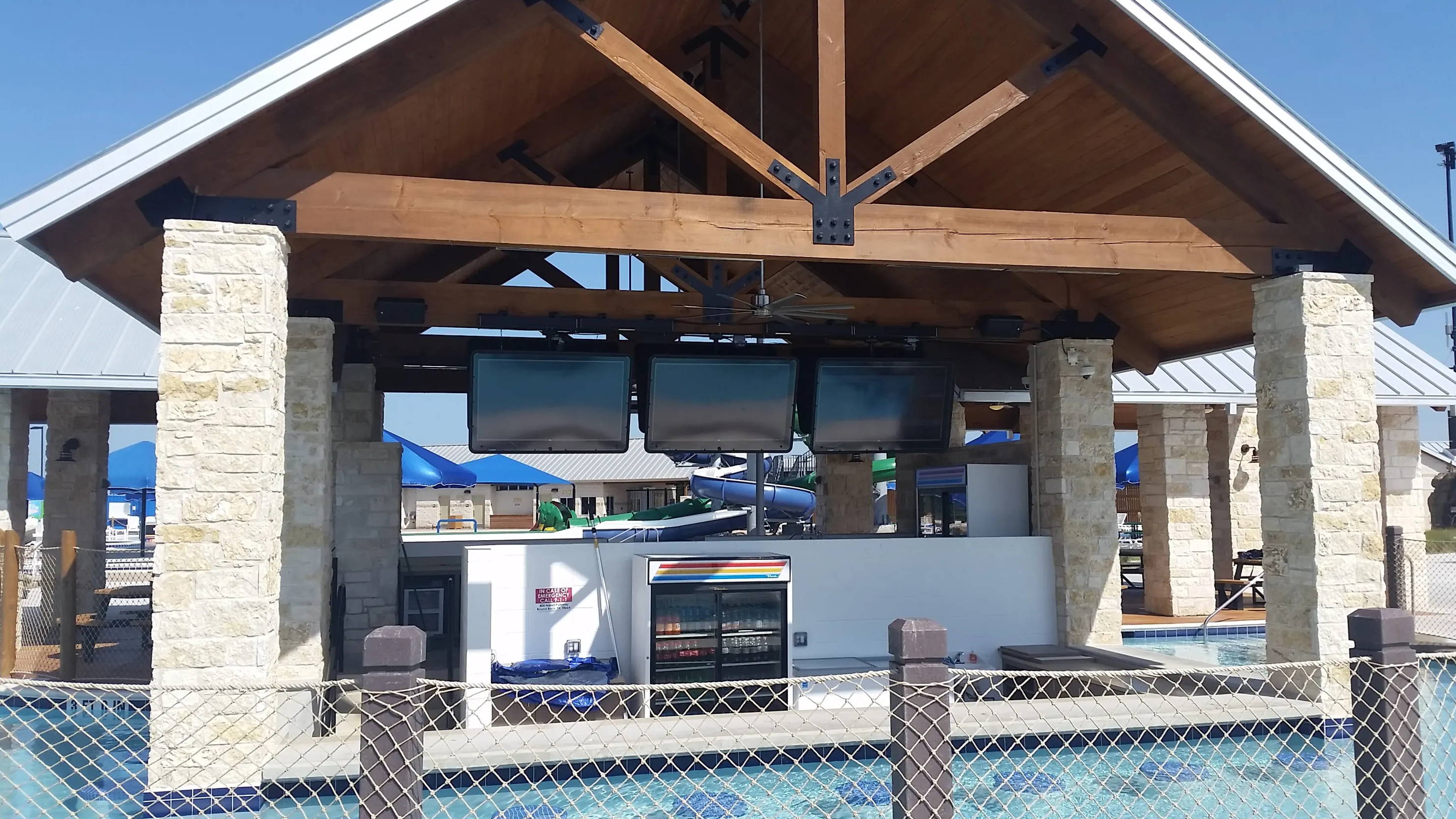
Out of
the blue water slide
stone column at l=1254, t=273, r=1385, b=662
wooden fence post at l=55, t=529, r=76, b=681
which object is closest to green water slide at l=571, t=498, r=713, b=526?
the blue water slide

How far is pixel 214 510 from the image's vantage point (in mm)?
5859

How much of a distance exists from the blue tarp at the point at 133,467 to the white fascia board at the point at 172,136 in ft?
44.9

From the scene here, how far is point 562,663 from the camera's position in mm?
8727

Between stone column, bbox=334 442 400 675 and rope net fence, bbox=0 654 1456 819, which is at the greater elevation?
stone column, bbox=334 442 400 675

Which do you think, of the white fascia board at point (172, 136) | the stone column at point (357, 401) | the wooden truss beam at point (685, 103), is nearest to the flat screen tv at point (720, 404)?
the stone column at point (357, 401)

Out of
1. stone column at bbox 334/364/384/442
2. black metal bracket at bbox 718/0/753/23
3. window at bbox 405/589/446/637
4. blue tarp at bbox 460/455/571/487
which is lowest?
window at bbox 405/589/446/637

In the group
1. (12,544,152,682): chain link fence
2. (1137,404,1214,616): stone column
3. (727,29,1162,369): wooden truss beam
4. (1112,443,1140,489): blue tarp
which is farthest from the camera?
(1112,443,1140,489): blue tarp

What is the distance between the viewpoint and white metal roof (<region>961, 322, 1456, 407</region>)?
43.0 ft

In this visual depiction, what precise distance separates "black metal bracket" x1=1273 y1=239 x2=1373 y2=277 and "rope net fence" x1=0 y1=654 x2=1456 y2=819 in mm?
2742

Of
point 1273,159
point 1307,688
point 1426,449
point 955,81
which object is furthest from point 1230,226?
point 1426,449

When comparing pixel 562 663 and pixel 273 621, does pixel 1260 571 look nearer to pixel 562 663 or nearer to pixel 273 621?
pixel 562 663

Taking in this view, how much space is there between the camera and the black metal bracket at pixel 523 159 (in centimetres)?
888

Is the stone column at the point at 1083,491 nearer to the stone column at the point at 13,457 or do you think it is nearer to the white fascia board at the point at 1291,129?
the white fascia board at the point at 1291,129

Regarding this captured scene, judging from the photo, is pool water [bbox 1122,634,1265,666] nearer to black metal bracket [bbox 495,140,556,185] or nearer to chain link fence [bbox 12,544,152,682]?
black metal bracket [bbox 495,140,556,185]
